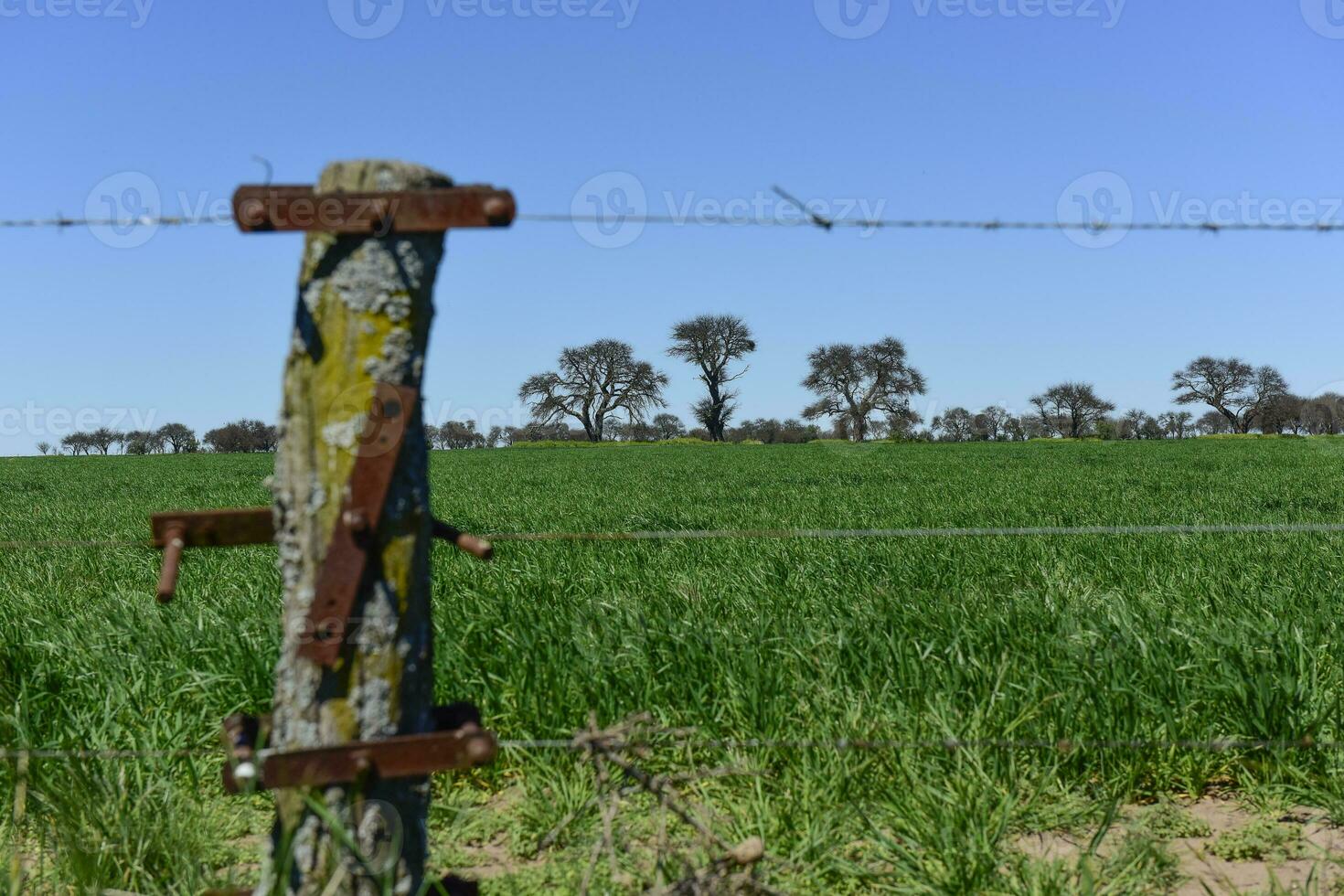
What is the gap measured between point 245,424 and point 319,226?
3569 inches

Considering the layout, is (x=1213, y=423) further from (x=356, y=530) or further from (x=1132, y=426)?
(x=356, y=530)

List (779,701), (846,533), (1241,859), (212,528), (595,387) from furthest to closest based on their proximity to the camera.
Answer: (595,387)
(846,533)
(779,701)
(1241,859)
(212,528)

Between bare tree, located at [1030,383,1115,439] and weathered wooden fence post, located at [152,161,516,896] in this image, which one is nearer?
weathered wooden fence post, located at [152,161,516,896]

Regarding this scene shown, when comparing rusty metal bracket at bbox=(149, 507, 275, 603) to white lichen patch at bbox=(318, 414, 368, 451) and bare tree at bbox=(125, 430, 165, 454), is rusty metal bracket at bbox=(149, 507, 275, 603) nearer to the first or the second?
white lichen patch at bbox=(318, 414, 368, 451)

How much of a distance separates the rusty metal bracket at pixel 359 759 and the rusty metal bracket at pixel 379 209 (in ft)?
3.21

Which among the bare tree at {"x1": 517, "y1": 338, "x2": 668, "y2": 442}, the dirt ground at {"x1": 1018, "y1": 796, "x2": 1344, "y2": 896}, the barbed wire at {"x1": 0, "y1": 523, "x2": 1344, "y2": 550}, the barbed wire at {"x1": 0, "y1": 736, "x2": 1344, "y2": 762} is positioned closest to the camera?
the dirt ground at {"x1": 1018, "y1": 796, "x2": 1344, "y2": 896}

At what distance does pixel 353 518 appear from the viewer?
6.25 feet

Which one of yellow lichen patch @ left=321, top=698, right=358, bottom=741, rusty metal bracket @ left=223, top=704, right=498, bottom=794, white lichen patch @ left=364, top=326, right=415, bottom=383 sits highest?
white lichen patch @ left=364, top=326, right=415, bottom=383

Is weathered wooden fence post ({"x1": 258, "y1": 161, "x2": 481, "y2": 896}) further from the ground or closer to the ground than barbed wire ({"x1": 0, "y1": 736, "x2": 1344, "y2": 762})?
further from the ground

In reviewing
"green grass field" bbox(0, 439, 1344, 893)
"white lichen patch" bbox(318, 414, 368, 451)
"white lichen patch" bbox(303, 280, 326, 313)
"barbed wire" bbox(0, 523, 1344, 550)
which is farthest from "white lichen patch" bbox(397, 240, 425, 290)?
"green grass field" bbox(0, 439, 1344, 893)

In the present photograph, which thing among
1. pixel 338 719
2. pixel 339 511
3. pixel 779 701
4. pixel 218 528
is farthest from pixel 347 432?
pixel 779 701

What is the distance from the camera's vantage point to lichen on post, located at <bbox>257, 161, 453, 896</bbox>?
1937 millimetres

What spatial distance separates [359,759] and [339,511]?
47 centimetres

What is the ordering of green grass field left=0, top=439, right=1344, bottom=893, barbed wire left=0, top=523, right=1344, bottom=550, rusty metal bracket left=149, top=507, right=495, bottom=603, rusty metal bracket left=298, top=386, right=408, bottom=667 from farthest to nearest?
barbed wire left=0, top=523, right=1344, bottom=550, green grass field left=0, top=439, right=1344, bottom=893, rusty metal bracket left=149, top=507, right=495, bottom=603, rusty metal bracket left=298, top=386, right=408, bottom=667
